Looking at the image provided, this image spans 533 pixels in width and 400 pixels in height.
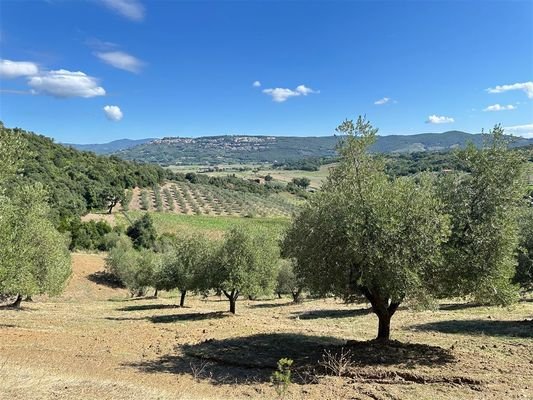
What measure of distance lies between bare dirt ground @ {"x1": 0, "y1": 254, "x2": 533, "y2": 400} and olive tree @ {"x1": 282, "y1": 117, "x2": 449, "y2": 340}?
10.2 ft

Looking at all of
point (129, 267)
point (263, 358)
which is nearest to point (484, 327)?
point (263, 358)

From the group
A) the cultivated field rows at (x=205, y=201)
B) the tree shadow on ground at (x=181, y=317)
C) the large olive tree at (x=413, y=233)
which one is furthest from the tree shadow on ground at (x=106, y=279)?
the cultivated field rows at (x=205, y=201)

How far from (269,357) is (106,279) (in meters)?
54.3

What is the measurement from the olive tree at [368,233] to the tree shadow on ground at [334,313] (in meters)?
14.4

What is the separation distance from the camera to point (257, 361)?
18797 mm

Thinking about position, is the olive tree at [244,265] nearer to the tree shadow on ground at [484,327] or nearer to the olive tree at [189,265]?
the olive tree at [189,265]

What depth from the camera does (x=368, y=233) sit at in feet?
56.0

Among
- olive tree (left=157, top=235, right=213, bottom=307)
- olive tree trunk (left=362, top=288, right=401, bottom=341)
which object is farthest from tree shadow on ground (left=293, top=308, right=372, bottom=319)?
olive tree trunk (left=362, top=288, right=401, bottom=341)

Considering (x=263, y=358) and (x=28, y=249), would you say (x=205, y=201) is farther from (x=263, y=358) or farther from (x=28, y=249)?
(x=263, y=358)

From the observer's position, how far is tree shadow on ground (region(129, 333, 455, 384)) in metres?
17.2

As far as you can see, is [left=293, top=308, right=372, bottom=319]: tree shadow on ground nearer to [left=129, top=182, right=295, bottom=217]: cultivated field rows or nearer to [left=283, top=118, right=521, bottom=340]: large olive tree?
[left=283, top=118, right=521, bottom=340]: large olive tree

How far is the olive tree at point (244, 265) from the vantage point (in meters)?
36.2

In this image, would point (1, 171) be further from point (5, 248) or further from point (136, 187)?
point (136, 187)

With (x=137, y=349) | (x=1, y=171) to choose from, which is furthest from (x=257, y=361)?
(x=1, y=171)
